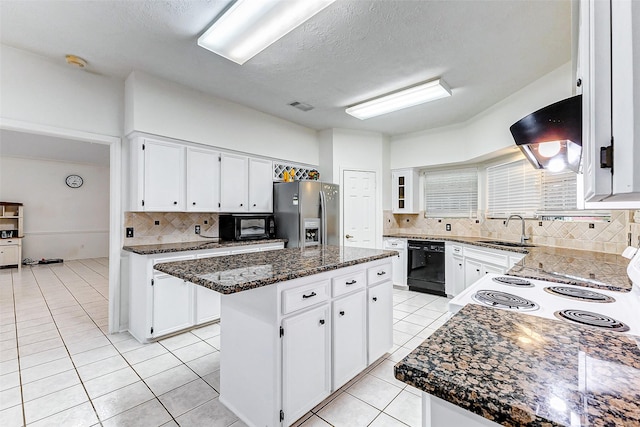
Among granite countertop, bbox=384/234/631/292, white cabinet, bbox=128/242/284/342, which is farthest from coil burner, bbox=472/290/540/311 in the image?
white cabinet, bbox=128/242/284/342

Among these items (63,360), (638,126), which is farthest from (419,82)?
(63,360)

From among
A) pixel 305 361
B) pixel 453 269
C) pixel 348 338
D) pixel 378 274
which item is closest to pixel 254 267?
pixel 305 361

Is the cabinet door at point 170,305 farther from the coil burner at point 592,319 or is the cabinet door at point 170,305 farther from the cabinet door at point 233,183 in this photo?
the coil burner at point 592,319

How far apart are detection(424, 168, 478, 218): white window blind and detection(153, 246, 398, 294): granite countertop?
2943 millimetres

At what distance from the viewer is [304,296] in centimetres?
171

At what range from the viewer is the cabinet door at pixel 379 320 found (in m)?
2.27

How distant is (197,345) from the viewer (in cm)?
275

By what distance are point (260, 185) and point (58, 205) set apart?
21.9 ft

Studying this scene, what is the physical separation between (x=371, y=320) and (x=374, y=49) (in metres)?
2.34

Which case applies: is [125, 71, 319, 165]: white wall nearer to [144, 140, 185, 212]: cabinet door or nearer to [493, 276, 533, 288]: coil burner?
[144, 140, 185, 212]: cabinet door

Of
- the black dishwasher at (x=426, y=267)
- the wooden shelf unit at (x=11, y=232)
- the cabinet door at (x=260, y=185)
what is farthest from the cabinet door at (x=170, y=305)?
the wooden shelf unit at (x=11, y=232)

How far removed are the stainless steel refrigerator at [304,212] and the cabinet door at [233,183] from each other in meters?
0.53

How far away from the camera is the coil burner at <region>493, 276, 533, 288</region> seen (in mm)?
1540

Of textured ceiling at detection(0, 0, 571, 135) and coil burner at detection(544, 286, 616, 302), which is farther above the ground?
textured ceiling at detection(0, 0, 571, 135)
